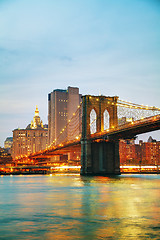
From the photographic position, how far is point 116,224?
16438 millimetres

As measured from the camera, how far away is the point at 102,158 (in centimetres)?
7475

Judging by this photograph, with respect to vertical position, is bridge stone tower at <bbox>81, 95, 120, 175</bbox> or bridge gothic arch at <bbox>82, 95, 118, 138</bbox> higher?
bridge gothic arch at <bbox>82, 95, 118, 138</bbox>

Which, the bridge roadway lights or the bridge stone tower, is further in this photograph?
the bridge roadway lights

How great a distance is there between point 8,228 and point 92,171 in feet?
190

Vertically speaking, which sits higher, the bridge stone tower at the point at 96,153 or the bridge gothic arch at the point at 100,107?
the bridge gothic arch at the point at 100,107

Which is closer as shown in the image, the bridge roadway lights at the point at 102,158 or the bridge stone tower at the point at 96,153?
the bridge stone tower at the point at 96,153

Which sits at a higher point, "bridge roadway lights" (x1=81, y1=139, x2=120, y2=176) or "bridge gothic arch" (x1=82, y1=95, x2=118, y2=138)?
"bridge gothic arch" (x1=82, y1=95, x2=118, y2=138)

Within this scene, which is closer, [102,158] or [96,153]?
[102,158]

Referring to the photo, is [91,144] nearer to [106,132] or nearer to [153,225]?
[106,132]

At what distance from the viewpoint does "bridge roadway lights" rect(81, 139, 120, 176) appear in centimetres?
7375

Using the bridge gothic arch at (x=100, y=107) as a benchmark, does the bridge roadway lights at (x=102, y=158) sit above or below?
below

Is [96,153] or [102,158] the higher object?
[96,153]

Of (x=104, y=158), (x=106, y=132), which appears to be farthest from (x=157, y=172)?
(x=106, y=132)

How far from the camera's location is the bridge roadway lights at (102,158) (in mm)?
73750
